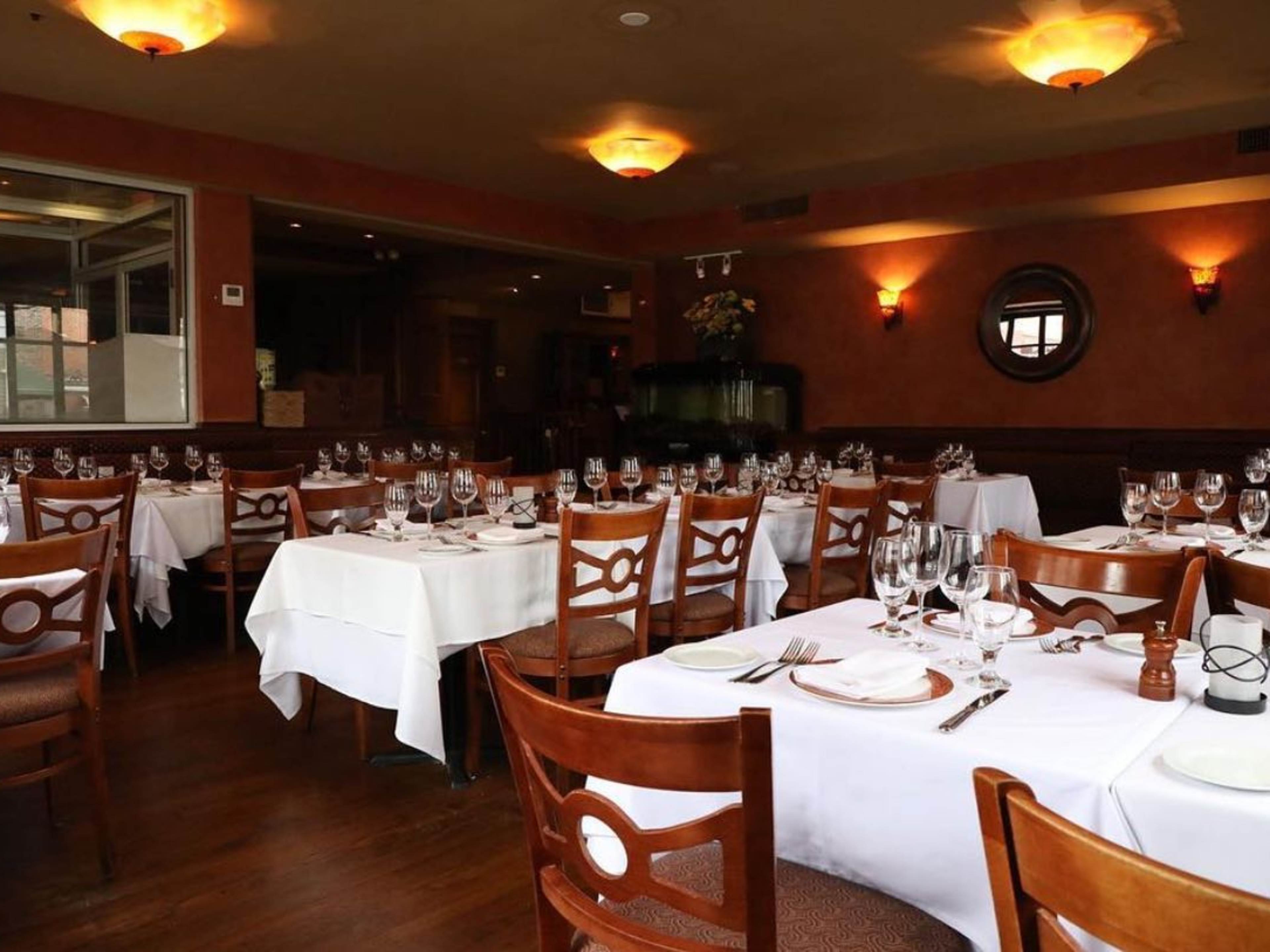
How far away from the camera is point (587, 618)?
11.0ft

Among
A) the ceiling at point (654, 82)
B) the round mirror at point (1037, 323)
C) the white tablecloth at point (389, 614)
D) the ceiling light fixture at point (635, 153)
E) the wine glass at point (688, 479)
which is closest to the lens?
the white tablecloth at point (389, 614)

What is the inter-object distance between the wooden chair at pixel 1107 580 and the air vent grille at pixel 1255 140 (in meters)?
6.16

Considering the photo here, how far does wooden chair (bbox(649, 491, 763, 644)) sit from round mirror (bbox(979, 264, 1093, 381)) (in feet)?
18.7

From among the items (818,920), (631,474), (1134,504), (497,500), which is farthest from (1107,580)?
(631,474)

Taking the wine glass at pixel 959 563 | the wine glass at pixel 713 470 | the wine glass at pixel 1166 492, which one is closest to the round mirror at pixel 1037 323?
the wine glass at pixel 713 470

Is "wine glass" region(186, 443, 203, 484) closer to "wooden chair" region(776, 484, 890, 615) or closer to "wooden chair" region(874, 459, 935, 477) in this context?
"wooden chair" region(776, 484, 890, 615)

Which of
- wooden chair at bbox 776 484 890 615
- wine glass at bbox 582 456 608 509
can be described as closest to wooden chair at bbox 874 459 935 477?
wooden chair at bbox 776 484 890 615

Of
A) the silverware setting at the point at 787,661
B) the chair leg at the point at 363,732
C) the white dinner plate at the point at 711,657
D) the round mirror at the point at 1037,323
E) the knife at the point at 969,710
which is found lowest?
the chair leg at the point at 363,732

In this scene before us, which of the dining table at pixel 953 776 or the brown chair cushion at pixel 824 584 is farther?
the brown chair cushion at pixel 824 584

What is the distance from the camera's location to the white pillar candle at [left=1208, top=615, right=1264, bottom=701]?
150cm

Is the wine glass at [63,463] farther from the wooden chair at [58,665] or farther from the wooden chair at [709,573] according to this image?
the wooden chair at [709,573]

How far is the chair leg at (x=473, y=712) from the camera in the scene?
3232 mm

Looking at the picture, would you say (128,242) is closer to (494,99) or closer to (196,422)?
(196,422)

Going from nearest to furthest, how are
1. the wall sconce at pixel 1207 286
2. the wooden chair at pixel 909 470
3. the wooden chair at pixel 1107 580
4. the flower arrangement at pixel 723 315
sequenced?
the wooden chair at pixel 1107 580
the wooden chair at pixel 909 470
the wall sconce at pixel 1207 286
the flower arrangement at pixel 723 315
